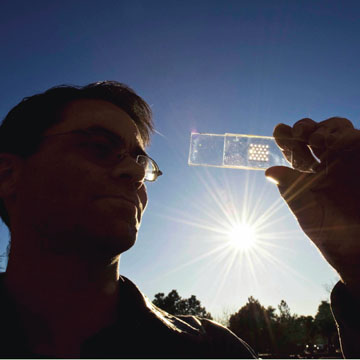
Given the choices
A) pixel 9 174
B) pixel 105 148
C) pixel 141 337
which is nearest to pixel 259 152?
pixel 105 148

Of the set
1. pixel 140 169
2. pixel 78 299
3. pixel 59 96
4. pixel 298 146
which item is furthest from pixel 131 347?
pixel 59 96

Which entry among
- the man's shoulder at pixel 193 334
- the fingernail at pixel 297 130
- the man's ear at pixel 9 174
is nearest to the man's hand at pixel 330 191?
the fingernail at pixel 297 130

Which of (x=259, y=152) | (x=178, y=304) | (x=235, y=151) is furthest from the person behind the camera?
(x=178, y=304)

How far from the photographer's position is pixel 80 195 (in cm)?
214

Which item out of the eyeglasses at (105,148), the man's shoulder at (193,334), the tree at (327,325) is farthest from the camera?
the tree at (327,325)

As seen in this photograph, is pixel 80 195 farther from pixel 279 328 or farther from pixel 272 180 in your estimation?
pixel 279 328

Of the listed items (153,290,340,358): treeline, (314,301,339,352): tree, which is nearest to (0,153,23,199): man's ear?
(153,290,340,358): treeline

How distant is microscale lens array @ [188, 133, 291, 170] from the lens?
275cm

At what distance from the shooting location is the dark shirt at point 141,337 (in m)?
1.89

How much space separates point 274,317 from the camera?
6481 centimetres

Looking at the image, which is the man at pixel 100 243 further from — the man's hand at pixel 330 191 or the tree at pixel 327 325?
the tree at pixel 327 325

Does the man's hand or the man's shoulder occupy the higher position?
the man's hand

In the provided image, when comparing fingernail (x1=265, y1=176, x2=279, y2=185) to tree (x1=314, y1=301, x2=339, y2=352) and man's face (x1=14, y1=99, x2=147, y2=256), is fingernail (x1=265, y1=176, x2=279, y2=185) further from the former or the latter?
tree (x1=314, y1=301, x2=339, y2=352)

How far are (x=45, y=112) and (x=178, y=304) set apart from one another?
78.9 m
